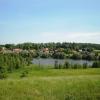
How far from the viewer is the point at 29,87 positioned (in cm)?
1562

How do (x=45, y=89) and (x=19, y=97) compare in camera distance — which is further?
(x=45, y=89)

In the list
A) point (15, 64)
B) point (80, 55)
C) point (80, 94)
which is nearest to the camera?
point (80, 94)

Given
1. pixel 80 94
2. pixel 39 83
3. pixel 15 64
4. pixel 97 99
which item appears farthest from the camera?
pixel 15 64

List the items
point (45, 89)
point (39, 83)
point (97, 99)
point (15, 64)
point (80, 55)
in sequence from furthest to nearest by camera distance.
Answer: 1. point (80, 55)
2. point (15, 64)
3. point (39, 83)
4. point (45, 89)
5. point (97, 99)

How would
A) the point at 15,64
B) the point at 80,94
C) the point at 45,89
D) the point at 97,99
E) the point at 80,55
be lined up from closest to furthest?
the point at 97,99 → the point at 80,94 → the point at 45,89 → the point at 15,64 → the point at 80,55

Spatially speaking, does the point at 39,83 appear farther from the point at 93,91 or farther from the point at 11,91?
the point at 93,91

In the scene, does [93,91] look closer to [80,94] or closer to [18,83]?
[80,94]

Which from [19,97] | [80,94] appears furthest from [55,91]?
[19,97]

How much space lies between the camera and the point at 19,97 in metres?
13.2

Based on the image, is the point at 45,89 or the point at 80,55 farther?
the point at 80,55

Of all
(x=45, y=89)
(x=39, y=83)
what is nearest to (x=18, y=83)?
(x=39, y=83)

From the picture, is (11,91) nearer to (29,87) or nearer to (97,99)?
(29,87)

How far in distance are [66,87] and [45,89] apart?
5.08 ft

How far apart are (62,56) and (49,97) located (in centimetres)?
13978
